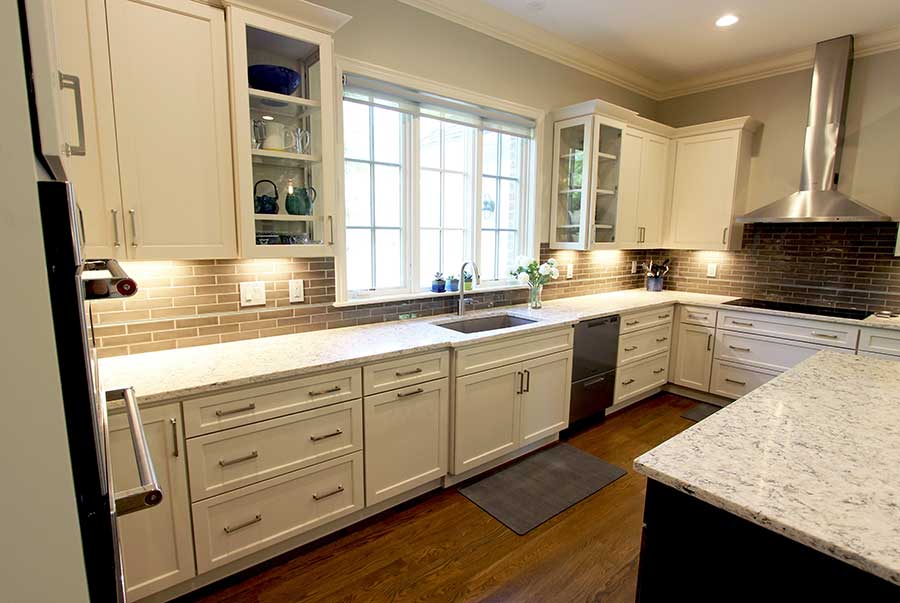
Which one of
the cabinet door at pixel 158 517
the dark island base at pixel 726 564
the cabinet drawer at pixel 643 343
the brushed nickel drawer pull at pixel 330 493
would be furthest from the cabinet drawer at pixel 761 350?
the cabinet door at pixel 158 517

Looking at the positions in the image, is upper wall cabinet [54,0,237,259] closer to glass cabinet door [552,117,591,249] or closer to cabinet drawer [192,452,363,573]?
cabinet drawer [192,452,363,573]

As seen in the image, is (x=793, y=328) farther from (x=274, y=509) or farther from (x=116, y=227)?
(x=116, y=227)

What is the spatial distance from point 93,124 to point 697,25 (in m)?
3.70

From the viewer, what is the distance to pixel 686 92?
4383 mm

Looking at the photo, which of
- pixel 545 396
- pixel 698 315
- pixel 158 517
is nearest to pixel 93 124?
pixel 158 517

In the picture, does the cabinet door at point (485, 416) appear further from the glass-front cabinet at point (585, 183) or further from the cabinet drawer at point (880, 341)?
the cabinet drawer at point (880, 341)

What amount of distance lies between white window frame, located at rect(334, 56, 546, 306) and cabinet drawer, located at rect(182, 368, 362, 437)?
690mm

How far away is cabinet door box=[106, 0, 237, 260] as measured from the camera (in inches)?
66.0

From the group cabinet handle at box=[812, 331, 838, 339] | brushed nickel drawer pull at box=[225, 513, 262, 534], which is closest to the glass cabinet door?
cabinet handle at box=[812, 331, 838, 339]

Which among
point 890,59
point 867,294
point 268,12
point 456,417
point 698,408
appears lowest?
point 698,408

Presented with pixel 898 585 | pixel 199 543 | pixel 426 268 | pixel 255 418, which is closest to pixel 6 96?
pixel 898 585

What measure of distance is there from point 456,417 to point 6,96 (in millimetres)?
2267

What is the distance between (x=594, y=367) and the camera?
3.28m

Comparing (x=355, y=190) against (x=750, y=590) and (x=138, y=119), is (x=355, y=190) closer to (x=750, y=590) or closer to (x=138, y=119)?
(x=138, y=119)
